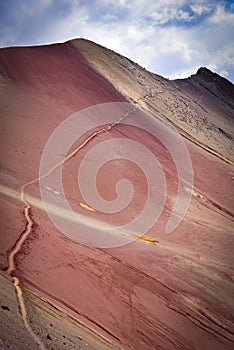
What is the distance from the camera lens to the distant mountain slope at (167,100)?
22938mm

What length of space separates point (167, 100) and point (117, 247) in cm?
2056

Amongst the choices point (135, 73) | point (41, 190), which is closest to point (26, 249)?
point (41, 190)

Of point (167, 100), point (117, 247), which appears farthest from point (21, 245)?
point (167, 100)

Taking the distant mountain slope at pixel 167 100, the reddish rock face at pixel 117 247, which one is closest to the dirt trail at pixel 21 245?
the reddish rock face at pixel 117 247

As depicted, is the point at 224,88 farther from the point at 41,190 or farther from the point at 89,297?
the point at 89,297

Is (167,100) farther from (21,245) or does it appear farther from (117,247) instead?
(21,245)

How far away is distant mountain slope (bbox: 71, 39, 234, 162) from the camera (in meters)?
22.9

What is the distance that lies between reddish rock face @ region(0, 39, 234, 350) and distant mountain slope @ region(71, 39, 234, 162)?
15.8 feet

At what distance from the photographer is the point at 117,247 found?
28.5 ft

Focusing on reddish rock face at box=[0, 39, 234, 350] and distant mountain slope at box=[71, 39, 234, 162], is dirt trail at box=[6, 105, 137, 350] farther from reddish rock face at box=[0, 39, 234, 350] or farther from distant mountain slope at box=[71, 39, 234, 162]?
distant mountain slope at box=[71, 39, 234, 162]

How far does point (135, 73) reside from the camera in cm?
2844

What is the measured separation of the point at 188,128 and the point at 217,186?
783 centimetres

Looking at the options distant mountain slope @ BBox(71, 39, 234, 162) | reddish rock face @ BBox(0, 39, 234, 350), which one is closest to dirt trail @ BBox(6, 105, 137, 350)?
reddish rock face @ BBox(0, 39, 234, 350)

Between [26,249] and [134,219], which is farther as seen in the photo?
[134,219]
